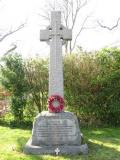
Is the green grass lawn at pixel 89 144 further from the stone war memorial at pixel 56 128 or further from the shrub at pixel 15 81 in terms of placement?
the shrub at pixel 15 81

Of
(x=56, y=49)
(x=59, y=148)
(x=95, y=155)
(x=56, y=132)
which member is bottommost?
(x=95, y=155)

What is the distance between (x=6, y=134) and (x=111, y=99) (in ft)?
13.7

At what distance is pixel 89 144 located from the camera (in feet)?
35.8

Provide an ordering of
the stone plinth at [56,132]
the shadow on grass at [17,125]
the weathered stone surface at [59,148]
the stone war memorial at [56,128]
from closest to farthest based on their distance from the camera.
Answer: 1. the weathered stone surface at [59,148]
2. the stone war memorial at [56,128]
3. the stone plinth at [56,132]
4. the shadow on grass at [17,125]

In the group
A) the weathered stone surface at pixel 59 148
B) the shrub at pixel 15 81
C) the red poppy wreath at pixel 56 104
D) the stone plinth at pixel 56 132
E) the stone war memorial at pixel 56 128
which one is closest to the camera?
the weathered stone surface at pixel 59 148

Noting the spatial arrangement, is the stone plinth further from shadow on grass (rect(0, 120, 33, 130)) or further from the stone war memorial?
shadow on grass (rect(0, 120, 33, 130))

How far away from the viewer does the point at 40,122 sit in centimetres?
1013

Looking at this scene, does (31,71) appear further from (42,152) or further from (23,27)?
(23,27)

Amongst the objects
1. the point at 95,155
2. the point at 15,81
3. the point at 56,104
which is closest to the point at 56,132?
the point at 56,104

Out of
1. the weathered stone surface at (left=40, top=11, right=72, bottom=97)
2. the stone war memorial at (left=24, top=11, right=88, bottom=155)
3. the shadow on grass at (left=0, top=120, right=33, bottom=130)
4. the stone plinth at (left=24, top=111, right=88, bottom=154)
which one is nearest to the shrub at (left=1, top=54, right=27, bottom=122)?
the shadow on grass at (left=0, top=120, right=33, bottom=130)

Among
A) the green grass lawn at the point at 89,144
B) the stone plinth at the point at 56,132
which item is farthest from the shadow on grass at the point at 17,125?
the stone plinth at the point at 56,132

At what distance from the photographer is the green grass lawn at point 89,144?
940 cm

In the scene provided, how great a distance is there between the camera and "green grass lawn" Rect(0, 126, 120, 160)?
940 centimetres

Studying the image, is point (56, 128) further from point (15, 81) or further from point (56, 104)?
point (15, 81)
